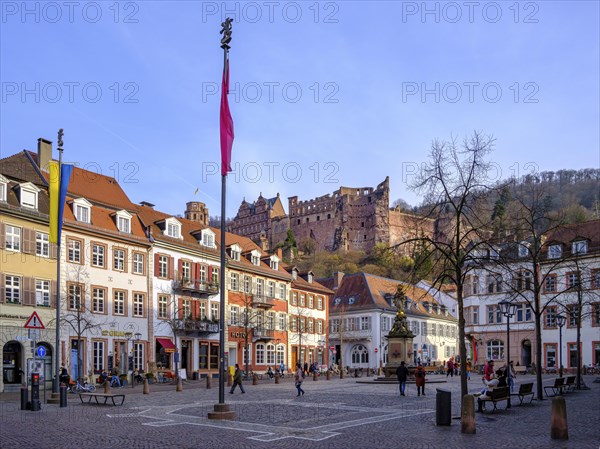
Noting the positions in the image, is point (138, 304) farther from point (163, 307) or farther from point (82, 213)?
point (82, 213)

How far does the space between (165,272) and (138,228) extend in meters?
3.87

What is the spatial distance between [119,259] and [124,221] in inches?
112

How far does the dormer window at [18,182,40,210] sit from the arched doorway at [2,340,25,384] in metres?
8.05

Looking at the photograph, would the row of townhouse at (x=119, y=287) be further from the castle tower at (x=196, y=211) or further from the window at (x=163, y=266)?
the castle tower at (x=196, y=211)

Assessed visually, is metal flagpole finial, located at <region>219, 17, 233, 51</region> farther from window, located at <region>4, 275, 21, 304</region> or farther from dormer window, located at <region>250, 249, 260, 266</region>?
dormer window, located at <region>250, 249, 260, 266</region>

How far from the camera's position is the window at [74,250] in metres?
Result: 45.5

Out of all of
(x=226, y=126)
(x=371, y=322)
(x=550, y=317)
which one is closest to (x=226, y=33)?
(x=226, y=126)

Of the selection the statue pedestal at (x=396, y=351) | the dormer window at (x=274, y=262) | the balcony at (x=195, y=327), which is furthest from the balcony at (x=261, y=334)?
the statue pedestal at (x=396, y=351)

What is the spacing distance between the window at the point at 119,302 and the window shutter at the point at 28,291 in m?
6.91

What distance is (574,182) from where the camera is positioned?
6609 inches

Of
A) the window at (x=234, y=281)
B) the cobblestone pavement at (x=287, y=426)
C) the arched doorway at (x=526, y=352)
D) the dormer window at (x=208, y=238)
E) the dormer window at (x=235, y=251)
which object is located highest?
the dormer window at (x=208, y=238)

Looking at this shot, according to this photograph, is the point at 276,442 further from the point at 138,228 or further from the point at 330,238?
the point at 330,238

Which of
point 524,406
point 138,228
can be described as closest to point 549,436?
point 524,406

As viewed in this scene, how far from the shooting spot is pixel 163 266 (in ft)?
176
